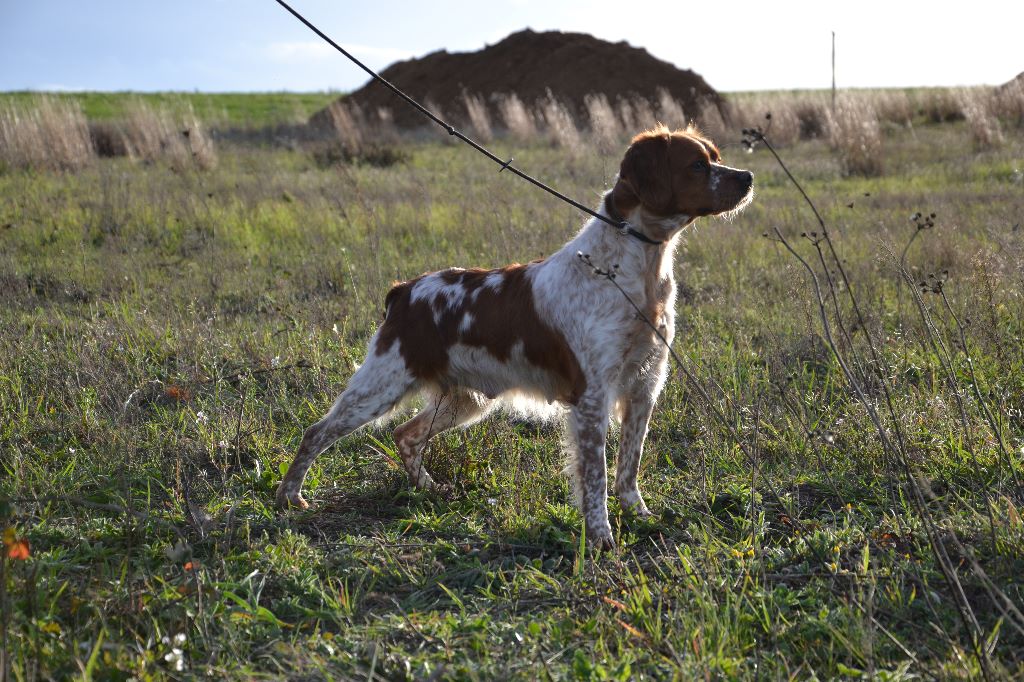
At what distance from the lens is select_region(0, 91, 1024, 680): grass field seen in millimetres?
2395

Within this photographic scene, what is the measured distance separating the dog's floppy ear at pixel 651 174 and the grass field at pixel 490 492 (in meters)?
0.86

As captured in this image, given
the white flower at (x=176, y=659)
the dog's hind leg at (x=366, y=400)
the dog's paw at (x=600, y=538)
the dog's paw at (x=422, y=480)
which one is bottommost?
the dog's paw at (x=600, y=538)

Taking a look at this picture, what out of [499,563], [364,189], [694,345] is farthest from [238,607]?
[364,189]

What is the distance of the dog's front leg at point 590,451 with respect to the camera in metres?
3.38

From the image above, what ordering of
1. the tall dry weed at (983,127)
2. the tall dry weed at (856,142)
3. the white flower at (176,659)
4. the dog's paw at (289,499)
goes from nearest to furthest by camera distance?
the white flower at (176,659), the dog's paw at (289,499), the tall dry weed at (856,142), the tall dry weed at (983,127)

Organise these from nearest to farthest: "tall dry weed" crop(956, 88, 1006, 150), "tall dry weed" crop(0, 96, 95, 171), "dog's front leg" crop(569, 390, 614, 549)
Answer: "dog's front leg" crop(569, 390, 614, 549)
"tall dry weed" crop(0, 96, 95, 171)
"tall dry weed" crop(956, 88, 1006, 150)

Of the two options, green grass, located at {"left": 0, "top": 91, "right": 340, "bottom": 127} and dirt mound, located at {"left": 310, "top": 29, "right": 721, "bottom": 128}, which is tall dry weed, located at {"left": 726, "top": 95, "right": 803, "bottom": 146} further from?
green grass, located at {"left": 0, "top": 91, "right": 340, "bottom": 127}

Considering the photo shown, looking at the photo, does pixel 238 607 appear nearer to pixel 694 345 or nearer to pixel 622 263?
pixel 622 263

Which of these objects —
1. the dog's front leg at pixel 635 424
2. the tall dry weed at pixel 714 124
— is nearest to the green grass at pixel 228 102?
the tall dry weed at pixel 714 124

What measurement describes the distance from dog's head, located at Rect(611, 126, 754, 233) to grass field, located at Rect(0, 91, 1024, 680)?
2.30ft

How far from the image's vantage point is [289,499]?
368cm

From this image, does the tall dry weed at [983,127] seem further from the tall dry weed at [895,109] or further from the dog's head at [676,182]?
the dog's head at [676,182]

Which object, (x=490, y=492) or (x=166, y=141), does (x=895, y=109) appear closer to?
(x=166, y=141)

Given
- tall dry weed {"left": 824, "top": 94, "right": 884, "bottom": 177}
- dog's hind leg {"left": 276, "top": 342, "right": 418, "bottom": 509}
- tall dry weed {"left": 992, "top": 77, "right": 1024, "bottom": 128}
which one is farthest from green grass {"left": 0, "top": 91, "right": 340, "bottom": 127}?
dog's hind leg {"left": 276, "top": 342, "right": 418, "bottom": 509}
